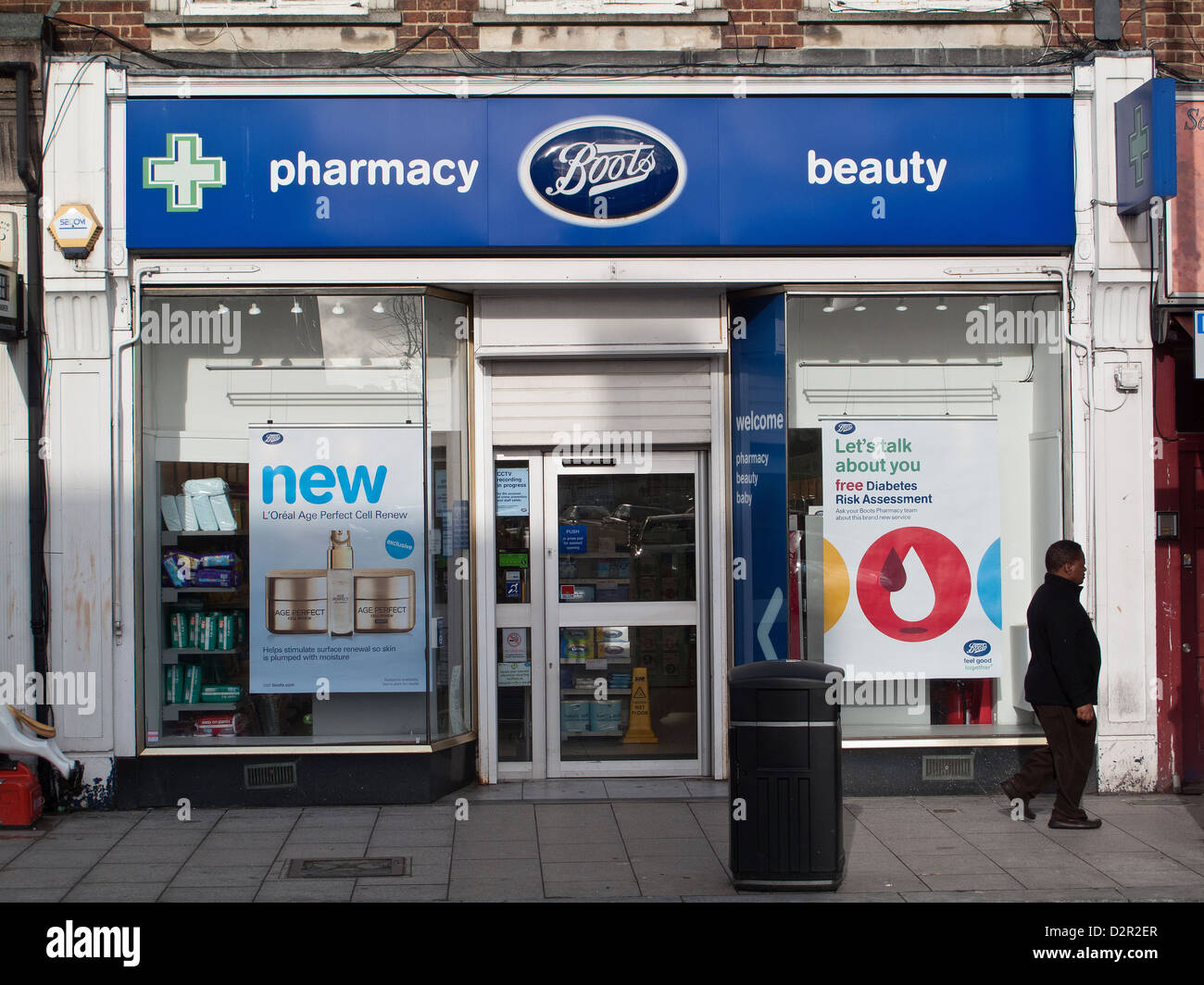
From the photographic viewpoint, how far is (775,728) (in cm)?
588

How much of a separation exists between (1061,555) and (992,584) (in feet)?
4.11

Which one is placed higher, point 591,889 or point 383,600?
point 383,600

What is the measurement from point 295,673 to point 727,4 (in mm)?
5480

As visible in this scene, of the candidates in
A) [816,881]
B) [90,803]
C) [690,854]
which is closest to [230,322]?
[90,803]

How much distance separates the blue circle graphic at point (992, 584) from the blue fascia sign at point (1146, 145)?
2503 mm

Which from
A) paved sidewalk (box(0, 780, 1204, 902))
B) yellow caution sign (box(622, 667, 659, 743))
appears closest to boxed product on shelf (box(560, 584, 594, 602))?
yellow caution sign (box(622, 667, 659, 743))

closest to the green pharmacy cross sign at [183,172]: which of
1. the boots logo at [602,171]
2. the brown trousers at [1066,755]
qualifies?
the boots logo at [602,171]

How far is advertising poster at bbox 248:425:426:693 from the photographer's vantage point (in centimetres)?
802

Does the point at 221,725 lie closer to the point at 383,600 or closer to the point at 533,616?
the point at 383,600

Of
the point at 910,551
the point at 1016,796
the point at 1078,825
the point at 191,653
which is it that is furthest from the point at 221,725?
the point at 1078,825

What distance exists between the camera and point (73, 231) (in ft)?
25.3

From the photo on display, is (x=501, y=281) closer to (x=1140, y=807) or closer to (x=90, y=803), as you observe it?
(x=90, y=803)

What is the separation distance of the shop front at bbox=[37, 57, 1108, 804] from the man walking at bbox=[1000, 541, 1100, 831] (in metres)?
1.00

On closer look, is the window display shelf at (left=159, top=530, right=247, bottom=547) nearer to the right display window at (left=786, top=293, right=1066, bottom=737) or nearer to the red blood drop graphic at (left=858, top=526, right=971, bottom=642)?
the right display window at (left=786, top=293, right=1066, bottom=737)
